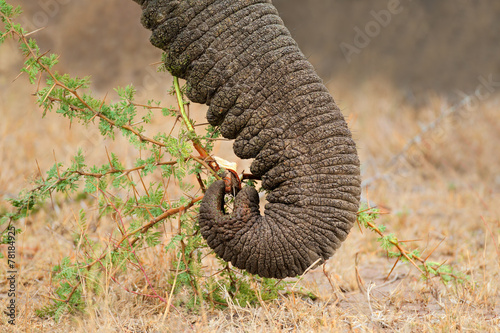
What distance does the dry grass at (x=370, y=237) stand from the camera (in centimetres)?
287

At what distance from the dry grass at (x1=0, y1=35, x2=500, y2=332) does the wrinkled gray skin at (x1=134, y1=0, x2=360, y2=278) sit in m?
0.41

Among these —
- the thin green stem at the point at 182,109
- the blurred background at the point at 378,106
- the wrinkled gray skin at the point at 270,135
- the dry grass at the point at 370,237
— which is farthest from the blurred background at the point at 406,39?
the wrinkled gray skin at the point at 270,135

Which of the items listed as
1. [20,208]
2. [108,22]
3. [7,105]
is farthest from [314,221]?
[108,22]

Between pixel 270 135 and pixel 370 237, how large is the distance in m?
2.60

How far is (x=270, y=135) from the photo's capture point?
8.54ft

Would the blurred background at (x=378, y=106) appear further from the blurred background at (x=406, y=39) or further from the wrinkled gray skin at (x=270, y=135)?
the wrinkled gray skin at (x=270, y=135)

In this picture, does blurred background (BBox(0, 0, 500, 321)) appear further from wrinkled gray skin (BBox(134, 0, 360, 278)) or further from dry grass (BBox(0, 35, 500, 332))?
wrinkled gray skin (BBox(134, 0, 360, 278))

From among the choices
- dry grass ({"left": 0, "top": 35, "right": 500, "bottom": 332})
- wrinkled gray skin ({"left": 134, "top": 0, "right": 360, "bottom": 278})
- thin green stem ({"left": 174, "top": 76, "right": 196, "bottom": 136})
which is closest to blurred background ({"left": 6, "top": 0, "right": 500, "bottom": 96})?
dry grass ({"left": 0, "top": 35, "right": 500, "bottom": 332})

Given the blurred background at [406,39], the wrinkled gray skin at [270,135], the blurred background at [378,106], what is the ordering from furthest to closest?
1. the blurred background at [406,39]
2. the blurred background at [378,106]
3. the wrinkled gray skin at [270,135]

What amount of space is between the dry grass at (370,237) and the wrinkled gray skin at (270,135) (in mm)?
406

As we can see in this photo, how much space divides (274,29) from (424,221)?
3.40 metres

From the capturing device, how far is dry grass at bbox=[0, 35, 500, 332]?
9.41ft

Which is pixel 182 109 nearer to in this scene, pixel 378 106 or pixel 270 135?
pixel 270 135

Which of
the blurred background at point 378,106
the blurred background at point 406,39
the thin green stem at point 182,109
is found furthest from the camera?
the blurred background at point 406,39
